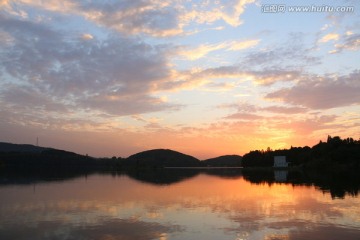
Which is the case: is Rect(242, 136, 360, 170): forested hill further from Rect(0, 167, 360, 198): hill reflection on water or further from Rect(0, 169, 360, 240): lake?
Rect(0, 169, 360, 240): lake

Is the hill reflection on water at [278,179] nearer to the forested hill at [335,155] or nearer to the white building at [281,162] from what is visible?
the forested hill at [335,155]

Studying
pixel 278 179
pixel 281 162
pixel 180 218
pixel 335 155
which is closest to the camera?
pixel 180 218

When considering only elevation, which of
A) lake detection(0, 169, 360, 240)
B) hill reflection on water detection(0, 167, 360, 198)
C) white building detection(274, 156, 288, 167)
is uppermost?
white building detection(274, 156, 288, 167)

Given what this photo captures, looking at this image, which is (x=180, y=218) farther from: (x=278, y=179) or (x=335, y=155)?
(x=335, y=155)

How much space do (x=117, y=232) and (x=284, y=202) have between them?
742 inches

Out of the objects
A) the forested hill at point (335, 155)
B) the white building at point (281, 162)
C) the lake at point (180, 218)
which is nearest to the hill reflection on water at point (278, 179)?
the forested hill at point (335, 155)

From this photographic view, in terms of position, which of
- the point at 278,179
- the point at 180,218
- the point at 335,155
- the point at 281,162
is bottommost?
the point at 180,218

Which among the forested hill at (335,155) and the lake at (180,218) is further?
the forested hill at (335,155)

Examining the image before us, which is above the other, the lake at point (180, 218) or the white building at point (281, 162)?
the white building at point (281, 162)

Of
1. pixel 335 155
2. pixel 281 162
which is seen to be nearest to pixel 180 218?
pixel 335 155

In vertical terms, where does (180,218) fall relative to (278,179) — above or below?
below

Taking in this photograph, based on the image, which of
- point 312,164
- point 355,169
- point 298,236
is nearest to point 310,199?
point 298,236

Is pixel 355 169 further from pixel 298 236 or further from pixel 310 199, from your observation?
pixel 298 236

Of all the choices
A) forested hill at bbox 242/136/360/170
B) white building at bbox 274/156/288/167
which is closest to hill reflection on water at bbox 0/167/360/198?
forested hill at bbox 242/136/360/170
